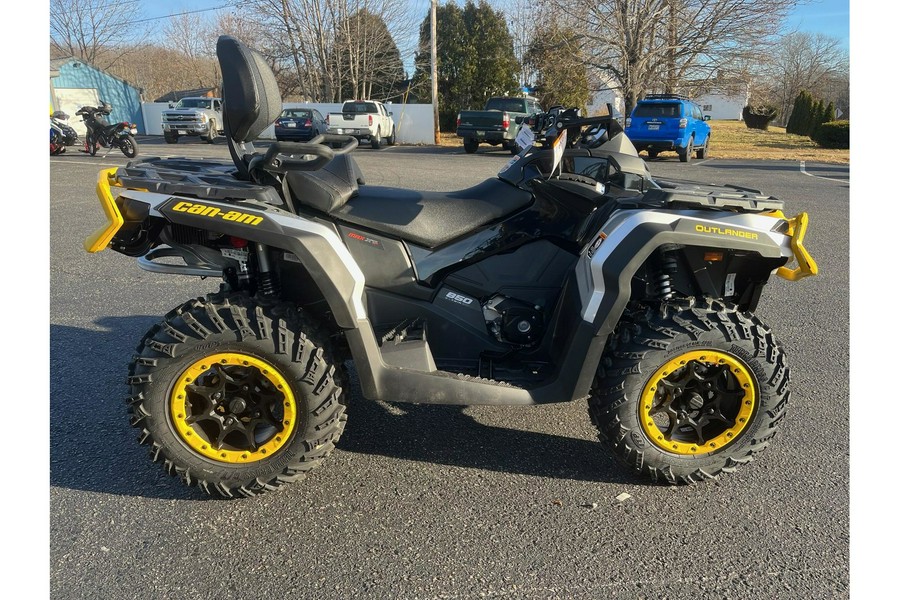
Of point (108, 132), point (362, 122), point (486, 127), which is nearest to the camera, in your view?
point (108, 132)

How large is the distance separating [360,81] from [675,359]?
38.9 meters

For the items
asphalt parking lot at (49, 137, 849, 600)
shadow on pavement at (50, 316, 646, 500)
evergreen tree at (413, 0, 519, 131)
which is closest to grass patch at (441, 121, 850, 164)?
evergreen tree at (413, 0, 519, 131)

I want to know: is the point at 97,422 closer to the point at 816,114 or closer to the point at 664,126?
the point at 664,126

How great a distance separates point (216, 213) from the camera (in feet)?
8.09

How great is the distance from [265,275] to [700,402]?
79.0 inches

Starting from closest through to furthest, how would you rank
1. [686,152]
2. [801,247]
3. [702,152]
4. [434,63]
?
[801,247] < [686,152] < [702,152] < [434,63]

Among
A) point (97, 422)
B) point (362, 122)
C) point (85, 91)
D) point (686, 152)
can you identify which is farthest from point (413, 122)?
point (97, 422)

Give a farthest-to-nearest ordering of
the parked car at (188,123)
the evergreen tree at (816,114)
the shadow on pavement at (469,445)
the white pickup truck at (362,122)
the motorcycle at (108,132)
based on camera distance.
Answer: the evergreen tree at (816,114)
the parked car at (188,123)
the white pickup truck at (362,122)
the motorcycle at (108,132)
the shadow on pavement at (469,445)

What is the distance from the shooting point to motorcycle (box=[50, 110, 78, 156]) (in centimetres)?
1820

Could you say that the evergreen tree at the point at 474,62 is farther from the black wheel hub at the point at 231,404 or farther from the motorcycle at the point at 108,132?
the black wheel hub at the point at 231,404

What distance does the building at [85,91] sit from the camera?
32.5 m

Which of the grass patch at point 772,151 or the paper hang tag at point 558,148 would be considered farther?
the grass patch at point 772,151

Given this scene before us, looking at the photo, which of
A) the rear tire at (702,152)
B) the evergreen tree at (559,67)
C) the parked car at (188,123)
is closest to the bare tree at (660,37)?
the evergreen tree at (559,67)

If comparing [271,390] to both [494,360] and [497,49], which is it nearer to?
[494,360]
